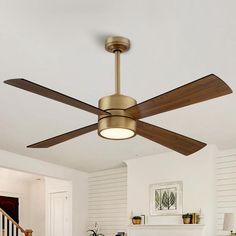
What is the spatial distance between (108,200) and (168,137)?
5704 millimetres

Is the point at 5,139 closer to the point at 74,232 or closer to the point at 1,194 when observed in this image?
the point at 74,232

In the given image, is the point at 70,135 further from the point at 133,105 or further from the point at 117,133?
the point at 133,105

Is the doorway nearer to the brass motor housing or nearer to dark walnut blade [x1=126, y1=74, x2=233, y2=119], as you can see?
the brass motor housing

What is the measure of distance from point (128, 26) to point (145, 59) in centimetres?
60

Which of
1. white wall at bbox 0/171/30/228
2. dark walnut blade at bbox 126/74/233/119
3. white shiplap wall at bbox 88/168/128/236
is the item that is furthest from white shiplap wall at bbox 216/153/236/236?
white wall at bbox 0/171/30/228

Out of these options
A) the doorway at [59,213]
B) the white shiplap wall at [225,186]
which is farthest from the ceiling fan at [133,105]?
the doorway at [59,213]

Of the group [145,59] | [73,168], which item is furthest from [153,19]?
[73,168]

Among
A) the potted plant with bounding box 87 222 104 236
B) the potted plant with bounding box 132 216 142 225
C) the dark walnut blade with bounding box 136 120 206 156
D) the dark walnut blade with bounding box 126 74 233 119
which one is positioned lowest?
the potted plant with bounding box 87 222 104 236

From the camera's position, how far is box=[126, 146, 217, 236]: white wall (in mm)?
6578

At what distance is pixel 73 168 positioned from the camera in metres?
8.47

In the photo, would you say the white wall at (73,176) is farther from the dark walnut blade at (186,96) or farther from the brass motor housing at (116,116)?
the dark walnut blade at (186,96)

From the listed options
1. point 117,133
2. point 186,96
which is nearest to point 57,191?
point 117,133

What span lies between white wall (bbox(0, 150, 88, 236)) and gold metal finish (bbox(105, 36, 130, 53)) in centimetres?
436

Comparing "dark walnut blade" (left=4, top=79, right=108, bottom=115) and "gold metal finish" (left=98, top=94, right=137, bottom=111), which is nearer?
"dark walnut blade" (left=4, top=79, right=108, bottom=115)
